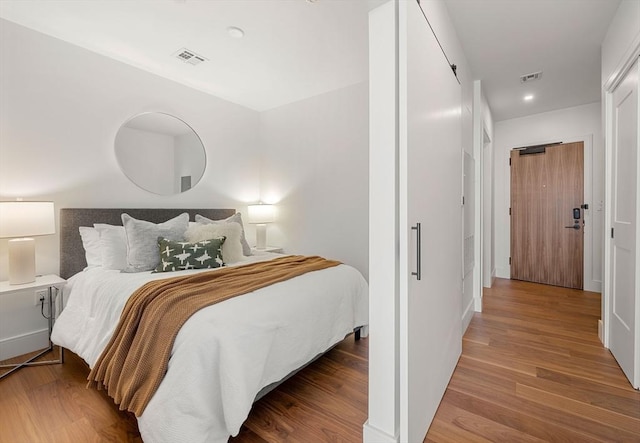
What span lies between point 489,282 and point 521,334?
179cm

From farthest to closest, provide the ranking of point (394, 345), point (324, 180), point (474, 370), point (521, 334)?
point (324, 180) < point (521, 334) < point (474, 370) < point (394, 345)

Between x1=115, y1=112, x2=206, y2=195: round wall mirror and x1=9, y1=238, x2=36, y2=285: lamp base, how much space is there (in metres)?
1.04

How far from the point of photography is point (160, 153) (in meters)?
3.29

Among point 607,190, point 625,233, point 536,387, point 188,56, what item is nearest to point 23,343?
point 188,56

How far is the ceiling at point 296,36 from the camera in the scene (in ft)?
7.16

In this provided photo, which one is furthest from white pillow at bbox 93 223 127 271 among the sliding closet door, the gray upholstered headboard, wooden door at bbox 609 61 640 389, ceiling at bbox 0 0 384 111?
wooden door at bbox 609 61 640 389

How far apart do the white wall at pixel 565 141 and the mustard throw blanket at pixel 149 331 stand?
451 centimetres

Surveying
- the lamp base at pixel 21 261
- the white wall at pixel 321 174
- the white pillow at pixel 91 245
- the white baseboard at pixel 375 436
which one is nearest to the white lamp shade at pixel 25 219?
the lamp base at pixel 21 261

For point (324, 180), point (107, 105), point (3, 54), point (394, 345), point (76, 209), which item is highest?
point (3, 54)

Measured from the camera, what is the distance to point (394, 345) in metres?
1.33

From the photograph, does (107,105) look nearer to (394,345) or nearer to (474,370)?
(394,345)

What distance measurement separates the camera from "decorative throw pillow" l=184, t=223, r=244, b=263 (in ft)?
9.04

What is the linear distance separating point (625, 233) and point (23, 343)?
4.70 m

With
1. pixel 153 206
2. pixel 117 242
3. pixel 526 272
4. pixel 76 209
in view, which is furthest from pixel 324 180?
pixel 526 272
